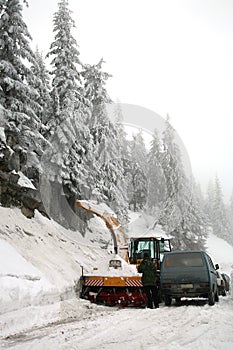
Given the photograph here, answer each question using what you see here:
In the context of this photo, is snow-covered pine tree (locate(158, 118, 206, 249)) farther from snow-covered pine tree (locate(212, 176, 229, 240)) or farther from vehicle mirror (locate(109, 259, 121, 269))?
vehicle mirror (locate(109, 259, 121, 269))

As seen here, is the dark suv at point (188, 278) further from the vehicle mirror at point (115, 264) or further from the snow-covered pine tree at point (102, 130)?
the snow-covered pine tree at point (102, 130)

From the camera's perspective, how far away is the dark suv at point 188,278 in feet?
37.0

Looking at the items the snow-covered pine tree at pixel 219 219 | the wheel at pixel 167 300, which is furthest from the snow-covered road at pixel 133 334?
the snow-covered pine tree at pixel 219 219

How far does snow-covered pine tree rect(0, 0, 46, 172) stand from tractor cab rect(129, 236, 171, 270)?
25.1 feet

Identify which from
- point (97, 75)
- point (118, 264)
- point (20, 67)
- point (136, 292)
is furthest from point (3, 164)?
point (97, 75)

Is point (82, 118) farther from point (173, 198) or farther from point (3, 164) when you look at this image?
point (173, 198)

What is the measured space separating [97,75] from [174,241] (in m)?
23.4

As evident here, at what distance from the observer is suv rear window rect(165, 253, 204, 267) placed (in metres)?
12.1

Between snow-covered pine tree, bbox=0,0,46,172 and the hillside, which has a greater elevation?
snow-covered pine tree, bbox=0,0,46,172

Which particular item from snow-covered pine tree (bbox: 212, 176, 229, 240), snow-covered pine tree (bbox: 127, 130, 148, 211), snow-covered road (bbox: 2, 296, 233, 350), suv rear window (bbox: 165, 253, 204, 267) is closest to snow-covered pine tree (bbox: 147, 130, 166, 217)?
snow-covered pine tree (bbox: 127, 130, 148, 211)

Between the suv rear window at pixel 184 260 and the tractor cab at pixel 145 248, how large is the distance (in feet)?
9.22

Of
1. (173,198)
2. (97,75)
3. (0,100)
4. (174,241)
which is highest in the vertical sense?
(97,75)

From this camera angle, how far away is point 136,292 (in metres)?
12.1

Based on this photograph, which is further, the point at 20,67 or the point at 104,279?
the point at 20,67
